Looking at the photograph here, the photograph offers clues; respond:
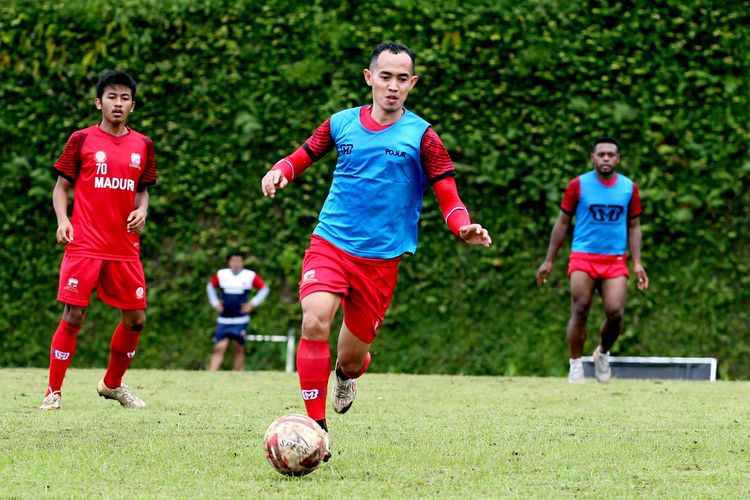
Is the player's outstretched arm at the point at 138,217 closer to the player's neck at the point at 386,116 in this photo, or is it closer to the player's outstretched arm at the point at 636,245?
the player's neck at the point at 386,116

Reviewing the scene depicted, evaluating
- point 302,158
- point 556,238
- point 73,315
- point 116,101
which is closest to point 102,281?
point 73,315

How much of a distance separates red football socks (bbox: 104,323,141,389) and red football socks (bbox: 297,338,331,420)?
2.77 meters

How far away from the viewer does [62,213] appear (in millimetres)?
8156

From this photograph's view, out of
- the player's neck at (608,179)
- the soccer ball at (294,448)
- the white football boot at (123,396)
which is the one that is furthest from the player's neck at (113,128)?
the player's neck at (608,179)

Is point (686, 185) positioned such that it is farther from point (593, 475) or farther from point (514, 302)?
point (593, 475)

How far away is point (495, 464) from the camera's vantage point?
5434 mm

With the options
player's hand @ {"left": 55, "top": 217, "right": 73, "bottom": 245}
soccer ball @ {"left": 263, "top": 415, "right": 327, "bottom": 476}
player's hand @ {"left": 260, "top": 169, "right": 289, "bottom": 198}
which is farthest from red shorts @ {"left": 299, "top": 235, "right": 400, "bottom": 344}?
player's hand @ {"left": 55, "top": 217, "right": 73, "bottom": 245}

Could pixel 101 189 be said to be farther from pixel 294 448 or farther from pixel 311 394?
pixel 294 448

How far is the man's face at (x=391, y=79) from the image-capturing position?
20.8 ft

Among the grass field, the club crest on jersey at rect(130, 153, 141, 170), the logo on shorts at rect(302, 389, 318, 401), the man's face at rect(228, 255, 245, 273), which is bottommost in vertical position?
the grass field

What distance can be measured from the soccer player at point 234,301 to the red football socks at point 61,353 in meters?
5.59

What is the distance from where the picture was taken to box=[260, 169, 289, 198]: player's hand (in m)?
5.81

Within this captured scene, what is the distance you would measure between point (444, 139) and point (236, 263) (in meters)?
2.88

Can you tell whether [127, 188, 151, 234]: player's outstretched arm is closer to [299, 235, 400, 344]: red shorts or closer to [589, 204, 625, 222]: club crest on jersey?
[299, 235, 400, 344]: red shorts
